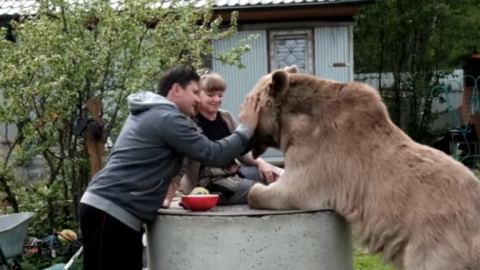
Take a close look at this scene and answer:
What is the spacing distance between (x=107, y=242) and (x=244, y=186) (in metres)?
1.03

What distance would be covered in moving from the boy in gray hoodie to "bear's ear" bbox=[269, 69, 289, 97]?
143 millimetres

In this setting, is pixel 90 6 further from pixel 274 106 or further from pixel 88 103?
pixel 274 106

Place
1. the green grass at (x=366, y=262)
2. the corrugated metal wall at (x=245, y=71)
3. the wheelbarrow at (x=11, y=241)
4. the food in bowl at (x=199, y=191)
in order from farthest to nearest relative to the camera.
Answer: the corrugated metal wall at (x=245, y=71)
the green grass at (x=366, y=262)
the wheelbarrow at (x=11, y=241)
the food in bowl at (x=199, y=191)

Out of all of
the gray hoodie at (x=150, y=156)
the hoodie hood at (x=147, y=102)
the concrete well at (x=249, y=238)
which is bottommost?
the concrete well at (x=249, y=238)

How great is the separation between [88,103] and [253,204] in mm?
3191

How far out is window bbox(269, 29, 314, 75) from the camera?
1280 cm

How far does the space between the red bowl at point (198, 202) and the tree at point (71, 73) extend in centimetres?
314

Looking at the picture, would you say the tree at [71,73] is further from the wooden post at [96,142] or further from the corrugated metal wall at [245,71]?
the corrugated metal wall at [245,71]

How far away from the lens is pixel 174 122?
398 centimetres

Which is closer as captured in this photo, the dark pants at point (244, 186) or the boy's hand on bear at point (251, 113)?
→ the boy's hand on bear at point (251, 113)

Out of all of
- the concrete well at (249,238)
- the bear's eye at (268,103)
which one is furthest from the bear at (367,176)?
the concrete well at (249,238)

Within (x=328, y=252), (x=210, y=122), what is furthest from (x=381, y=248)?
(x=210, y=122)

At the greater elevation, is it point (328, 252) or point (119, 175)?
point (119, 175)

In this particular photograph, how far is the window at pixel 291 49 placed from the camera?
12797 millimetres
